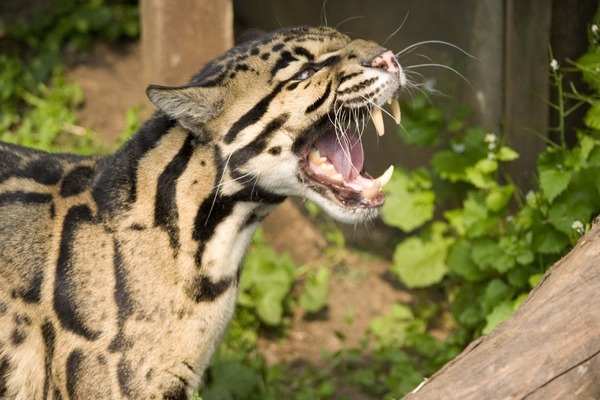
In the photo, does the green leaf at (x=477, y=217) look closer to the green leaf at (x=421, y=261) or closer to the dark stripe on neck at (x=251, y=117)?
the green leaf at (x=421, y=261)

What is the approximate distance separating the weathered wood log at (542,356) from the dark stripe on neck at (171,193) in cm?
132

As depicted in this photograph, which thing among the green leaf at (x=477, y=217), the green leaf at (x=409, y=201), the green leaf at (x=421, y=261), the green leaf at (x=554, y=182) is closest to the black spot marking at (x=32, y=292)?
the green leaf at (x=554, y=182)

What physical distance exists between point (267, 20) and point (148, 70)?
190cm

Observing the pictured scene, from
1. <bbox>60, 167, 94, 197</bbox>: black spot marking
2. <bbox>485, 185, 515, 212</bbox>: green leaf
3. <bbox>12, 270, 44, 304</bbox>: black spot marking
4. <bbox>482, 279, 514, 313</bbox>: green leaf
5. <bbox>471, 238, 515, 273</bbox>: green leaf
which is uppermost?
<bbox>60, 167, 94, 197</bbox>: black spot marking

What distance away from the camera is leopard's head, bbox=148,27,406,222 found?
170 inches

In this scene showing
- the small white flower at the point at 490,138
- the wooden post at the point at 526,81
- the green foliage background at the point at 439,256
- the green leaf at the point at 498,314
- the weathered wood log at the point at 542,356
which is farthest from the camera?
the small white flower at the point at 490,138

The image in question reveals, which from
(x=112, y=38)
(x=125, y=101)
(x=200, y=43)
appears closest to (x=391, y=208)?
(x=200, y=43)

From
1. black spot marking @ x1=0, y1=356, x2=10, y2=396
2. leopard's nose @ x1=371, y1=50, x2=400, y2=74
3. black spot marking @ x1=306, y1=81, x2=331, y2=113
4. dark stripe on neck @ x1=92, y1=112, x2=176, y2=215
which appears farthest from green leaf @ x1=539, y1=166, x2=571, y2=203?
black spot marking @ x1=0, y1=356, x2=10, y2=396

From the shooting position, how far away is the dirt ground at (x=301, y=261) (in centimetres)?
721

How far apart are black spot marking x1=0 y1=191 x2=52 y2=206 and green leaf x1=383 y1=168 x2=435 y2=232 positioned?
3.04 meters

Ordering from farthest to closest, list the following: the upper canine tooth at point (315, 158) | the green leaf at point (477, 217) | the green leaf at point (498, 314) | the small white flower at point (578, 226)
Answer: the green leaf at point (477, 217) → the green leaf at point (498, 314) → the small white flower at point (578, 226) → the upper canine tooth at point (315, 158)

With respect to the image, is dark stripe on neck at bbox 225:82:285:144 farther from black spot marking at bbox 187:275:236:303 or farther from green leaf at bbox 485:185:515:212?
green leaf at bbox 485:185:515:212

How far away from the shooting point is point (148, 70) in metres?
7.52

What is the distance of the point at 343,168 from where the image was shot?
462 cm
